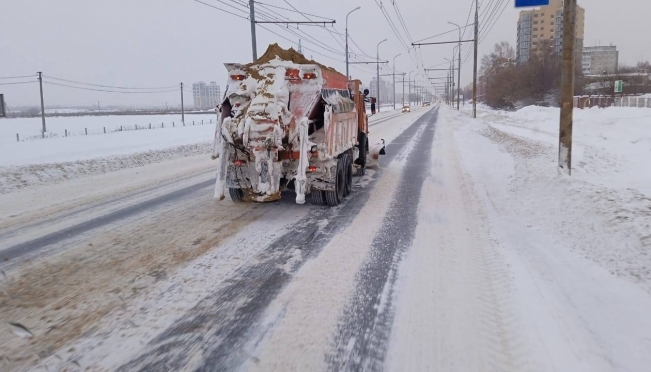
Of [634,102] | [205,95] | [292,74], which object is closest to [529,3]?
[292,74]

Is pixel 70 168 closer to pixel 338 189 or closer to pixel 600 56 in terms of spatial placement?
pixel 338 189

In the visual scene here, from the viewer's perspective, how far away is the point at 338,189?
29.6ft

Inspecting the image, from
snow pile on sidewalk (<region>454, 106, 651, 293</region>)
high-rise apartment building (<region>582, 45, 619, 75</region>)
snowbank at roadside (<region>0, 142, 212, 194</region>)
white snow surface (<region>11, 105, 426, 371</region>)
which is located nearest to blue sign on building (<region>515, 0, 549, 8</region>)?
snow pile on sidewalk (<region>454, 106, 651, 293</region>)

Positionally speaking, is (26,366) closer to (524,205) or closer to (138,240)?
(138,240)

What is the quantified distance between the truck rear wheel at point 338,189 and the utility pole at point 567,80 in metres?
4.57

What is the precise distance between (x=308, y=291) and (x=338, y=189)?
4358 mm

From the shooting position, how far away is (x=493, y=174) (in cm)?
1199

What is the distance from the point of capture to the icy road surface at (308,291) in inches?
142

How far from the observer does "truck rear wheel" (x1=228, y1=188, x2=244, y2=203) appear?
880 cm

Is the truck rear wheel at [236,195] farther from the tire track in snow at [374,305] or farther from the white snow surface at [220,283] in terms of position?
the tire track in snow at [374,305]

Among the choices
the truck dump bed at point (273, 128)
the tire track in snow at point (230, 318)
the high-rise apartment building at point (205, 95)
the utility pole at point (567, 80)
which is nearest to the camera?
the tire track in snow at point (230, 318)

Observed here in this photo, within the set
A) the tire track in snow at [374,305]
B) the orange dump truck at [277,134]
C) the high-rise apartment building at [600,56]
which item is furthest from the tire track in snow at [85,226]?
the high-rise apartment building at [600,56]

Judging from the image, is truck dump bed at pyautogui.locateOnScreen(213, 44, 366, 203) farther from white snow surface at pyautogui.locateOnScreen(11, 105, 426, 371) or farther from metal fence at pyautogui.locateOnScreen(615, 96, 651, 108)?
metal fence at pyautogui.locateOnScreen(615, 96, 651, 108)

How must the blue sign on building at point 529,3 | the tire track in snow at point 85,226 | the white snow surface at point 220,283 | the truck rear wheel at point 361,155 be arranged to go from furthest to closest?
the truck rear wheel at point 361,155, the blue sign on building at point 529,3, the tire track in snow at point 85,226, the white snow surface at point 220,283
